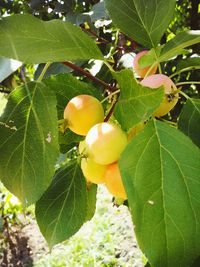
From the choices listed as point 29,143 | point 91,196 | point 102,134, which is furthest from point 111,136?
point 91,196

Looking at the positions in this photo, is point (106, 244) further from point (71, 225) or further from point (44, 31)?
point (44, 31)

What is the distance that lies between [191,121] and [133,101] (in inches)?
5.8

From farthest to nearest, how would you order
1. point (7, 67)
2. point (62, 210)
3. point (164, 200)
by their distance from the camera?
point (62, 210) < point (7, 67) < point (164, 200)

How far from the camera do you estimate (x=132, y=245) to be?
2682 millimetres

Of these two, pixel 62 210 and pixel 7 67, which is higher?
pixel 7 67

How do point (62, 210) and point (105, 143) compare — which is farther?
point (62, 210)

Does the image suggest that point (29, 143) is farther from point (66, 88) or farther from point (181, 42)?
point (181, 42)

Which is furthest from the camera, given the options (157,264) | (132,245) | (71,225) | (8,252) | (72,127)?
(8,252)

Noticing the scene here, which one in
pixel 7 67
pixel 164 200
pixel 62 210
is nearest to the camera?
pixel 164 200

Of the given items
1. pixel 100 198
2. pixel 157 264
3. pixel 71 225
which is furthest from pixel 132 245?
pixel 157 264

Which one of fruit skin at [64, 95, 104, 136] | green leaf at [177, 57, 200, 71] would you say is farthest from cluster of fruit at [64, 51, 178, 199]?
green leaf at [177, 57, 200, 71]

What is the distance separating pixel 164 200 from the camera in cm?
53

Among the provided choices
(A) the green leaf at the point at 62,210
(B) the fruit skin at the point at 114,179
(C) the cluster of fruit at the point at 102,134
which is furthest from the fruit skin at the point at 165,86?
(A) the green leaf at the point at 62,210

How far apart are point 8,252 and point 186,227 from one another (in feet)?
9.48
